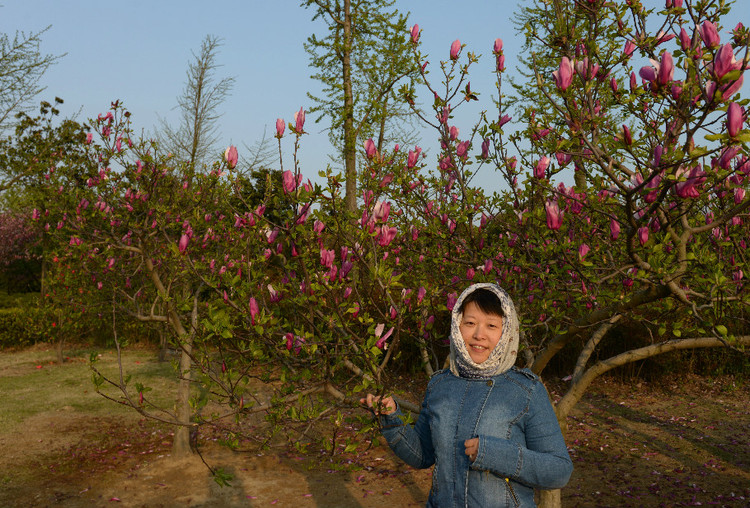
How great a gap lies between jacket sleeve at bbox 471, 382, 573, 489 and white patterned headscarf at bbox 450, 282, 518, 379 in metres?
0.19

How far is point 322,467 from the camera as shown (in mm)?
7391

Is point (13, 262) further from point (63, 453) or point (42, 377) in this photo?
point (63, 453)

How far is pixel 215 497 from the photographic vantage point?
623cm

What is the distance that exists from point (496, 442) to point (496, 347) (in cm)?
34

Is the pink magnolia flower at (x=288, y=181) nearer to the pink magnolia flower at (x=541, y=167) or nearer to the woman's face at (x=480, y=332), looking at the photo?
the woman's face at (x=480, y=332)

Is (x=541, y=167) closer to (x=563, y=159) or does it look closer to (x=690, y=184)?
(x=563, y=159)

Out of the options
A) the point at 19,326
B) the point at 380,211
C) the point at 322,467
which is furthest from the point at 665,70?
the point at 19,326

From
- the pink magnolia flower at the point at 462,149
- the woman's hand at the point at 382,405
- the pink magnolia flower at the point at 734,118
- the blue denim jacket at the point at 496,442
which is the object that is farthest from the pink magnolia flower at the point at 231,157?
the pink magnolia flower at the point at 734,118

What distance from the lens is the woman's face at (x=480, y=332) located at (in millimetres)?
2148

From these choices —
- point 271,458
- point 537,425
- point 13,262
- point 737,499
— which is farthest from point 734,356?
point 13,262

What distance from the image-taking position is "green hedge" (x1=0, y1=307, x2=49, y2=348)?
49.7ft

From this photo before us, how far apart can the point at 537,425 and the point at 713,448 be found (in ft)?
23.2

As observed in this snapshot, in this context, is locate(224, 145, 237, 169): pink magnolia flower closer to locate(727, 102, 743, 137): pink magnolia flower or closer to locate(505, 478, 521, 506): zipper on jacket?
locate(505, 478, 521, 506): zipper on jacket

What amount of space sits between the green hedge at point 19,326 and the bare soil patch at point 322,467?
6.60m
